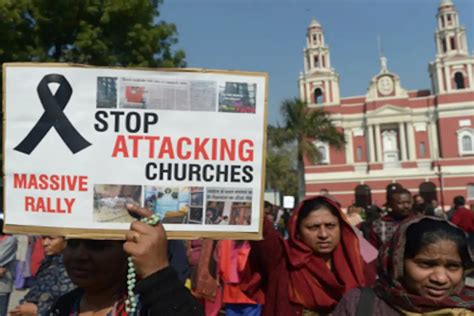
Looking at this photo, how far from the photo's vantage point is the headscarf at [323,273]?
8.70 ft

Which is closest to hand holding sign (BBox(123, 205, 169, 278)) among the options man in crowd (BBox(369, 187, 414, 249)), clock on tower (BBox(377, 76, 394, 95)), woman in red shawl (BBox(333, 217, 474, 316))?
woman in red shawl (BBox(333, 217, 474, 316))

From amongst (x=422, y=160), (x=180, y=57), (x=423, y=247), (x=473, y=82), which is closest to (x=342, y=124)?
(x=422, y=160)

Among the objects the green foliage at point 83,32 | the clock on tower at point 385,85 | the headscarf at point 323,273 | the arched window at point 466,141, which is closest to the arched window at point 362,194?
the arched window at point 466,141

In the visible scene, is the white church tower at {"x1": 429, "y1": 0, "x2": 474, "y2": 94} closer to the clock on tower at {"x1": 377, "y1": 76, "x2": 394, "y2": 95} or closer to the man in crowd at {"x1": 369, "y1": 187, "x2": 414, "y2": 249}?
the clock on tower at {"x1": 377, "y1": 76, "x2": 394, "y2": 95}

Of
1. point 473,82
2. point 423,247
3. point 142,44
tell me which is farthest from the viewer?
point 473,82

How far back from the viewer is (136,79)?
1659 millimetres

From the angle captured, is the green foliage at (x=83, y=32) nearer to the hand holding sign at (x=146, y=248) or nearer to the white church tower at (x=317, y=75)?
the hand holding sign at (x=146, y=248)

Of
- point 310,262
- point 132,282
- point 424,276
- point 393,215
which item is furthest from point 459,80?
point 132,282

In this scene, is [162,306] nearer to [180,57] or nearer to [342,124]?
[180,57]

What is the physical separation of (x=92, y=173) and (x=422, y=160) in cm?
4383

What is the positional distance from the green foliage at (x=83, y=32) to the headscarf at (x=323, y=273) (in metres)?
11.4

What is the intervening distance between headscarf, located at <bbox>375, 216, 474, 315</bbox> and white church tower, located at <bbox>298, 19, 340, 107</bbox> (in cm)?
4552

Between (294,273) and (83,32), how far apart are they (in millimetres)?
12156

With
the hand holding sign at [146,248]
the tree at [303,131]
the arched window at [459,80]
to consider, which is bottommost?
the hand holding sign at [146,248]
